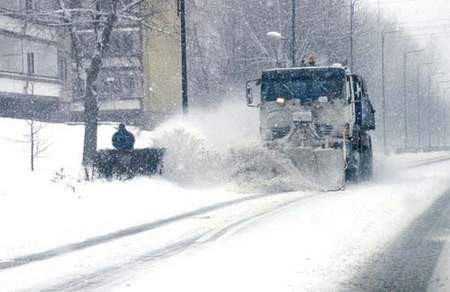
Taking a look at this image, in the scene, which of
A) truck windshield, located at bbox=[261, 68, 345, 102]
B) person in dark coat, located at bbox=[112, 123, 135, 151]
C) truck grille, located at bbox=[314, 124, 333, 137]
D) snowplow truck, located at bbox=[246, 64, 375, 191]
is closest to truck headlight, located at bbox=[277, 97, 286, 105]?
snowplow truck, located at bbox=[246, 64, 375, 191]

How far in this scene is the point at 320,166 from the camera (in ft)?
53.4

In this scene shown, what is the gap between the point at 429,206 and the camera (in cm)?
1248

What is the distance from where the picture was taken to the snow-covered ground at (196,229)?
6.50m

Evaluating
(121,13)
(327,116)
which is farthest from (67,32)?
(327,116)

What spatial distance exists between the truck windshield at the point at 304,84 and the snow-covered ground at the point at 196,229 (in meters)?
2.32

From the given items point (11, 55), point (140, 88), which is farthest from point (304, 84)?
→ point (140, 88)

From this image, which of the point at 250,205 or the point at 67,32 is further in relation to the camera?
the point at 67,32

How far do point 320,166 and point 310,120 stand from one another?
1125mm

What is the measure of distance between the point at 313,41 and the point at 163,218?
3386cm

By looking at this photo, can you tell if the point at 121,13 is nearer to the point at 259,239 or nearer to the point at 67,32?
the point at 67,32

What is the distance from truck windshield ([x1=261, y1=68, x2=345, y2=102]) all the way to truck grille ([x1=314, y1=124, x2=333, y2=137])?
0.68 metres

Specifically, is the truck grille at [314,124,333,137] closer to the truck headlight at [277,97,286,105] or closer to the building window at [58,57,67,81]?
the truck headlight at [277,97,286,105]

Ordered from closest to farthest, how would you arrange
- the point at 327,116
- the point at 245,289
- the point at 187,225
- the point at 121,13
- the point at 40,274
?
the point at 245,289
the point at 40,274
the point at 187,225
the point at 327,116
the point at 121,13

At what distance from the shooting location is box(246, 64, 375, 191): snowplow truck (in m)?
16.3
